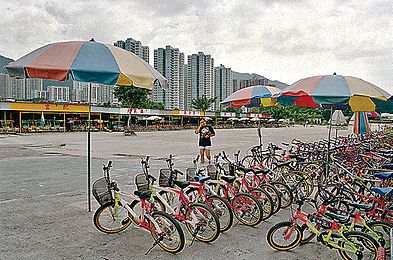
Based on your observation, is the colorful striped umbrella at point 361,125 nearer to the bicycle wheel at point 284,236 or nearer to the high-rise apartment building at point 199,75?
the bicycle wheel at point 284,236

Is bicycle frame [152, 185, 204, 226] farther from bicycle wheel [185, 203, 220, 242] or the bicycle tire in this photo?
the bicycle tire

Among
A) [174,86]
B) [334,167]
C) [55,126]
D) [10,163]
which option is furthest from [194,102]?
[334,167]

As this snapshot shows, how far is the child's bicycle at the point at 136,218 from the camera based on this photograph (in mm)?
3744

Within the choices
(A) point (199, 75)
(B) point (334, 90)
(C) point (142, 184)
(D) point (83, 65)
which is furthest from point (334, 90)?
(A) point (199, 75)

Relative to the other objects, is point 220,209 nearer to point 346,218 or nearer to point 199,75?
point 346,218

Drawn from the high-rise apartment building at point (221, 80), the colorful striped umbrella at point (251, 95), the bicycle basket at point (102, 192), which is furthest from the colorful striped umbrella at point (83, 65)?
the high-rise apartment building at point (221, 80)

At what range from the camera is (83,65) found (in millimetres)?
4258

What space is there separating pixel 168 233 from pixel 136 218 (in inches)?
18.6

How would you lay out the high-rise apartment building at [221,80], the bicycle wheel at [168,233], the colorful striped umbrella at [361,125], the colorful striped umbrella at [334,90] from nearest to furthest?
1. the bicycle wheel at [168,233]
2. the colorful striped umbrella at [334,90]
3. the colorful striped umbrella at [361,125]
4. the high-rise apartment building at [221,80]

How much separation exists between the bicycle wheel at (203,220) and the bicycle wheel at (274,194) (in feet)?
4.10

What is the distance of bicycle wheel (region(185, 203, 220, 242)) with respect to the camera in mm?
3943

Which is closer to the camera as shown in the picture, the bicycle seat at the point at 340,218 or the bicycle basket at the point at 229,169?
the bicycle seat at the point at 340,218

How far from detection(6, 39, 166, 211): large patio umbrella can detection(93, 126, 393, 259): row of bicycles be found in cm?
111

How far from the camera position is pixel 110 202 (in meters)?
4.23
